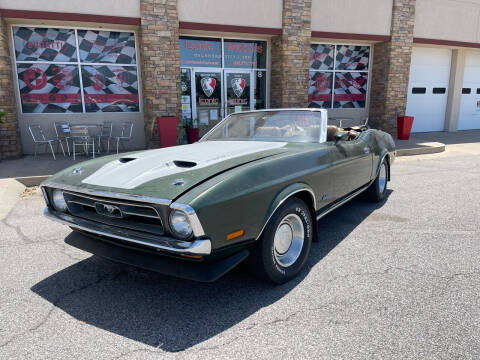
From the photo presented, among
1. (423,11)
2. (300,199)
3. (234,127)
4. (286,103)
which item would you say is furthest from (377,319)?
(423,11)

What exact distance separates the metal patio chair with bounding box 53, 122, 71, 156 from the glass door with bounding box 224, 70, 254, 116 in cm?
494

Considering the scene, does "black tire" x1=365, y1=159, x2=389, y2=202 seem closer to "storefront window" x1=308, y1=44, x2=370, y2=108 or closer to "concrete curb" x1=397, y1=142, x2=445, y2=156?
"concrete curb" x1=397, y1=142, x2=445, y2=156

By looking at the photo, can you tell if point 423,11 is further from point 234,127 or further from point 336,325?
point 336,325

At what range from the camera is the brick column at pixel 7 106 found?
28.5 feet

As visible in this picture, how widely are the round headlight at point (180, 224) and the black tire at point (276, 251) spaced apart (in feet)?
2.10

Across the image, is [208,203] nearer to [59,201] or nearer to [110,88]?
[59,201]

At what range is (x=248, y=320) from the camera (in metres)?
2.50

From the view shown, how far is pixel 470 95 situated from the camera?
52.2 feet

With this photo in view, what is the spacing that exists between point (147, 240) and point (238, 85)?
1029cm

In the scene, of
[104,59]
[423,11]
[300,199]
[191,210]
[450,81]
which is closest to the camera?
[191,210]

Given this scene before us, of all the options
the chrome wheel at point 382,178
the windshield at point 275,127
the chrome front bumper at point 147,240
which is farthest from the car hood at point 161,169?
A: the chrome wheel at point 382,178

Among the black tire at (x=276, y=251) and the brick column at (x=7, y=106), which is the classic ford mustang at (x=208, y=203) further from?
the brick column at (x=7, y=106)

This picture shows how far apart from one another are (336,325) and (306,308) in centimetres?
27

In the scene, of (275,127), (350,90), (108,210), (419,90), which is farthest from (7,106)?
(419,90)
